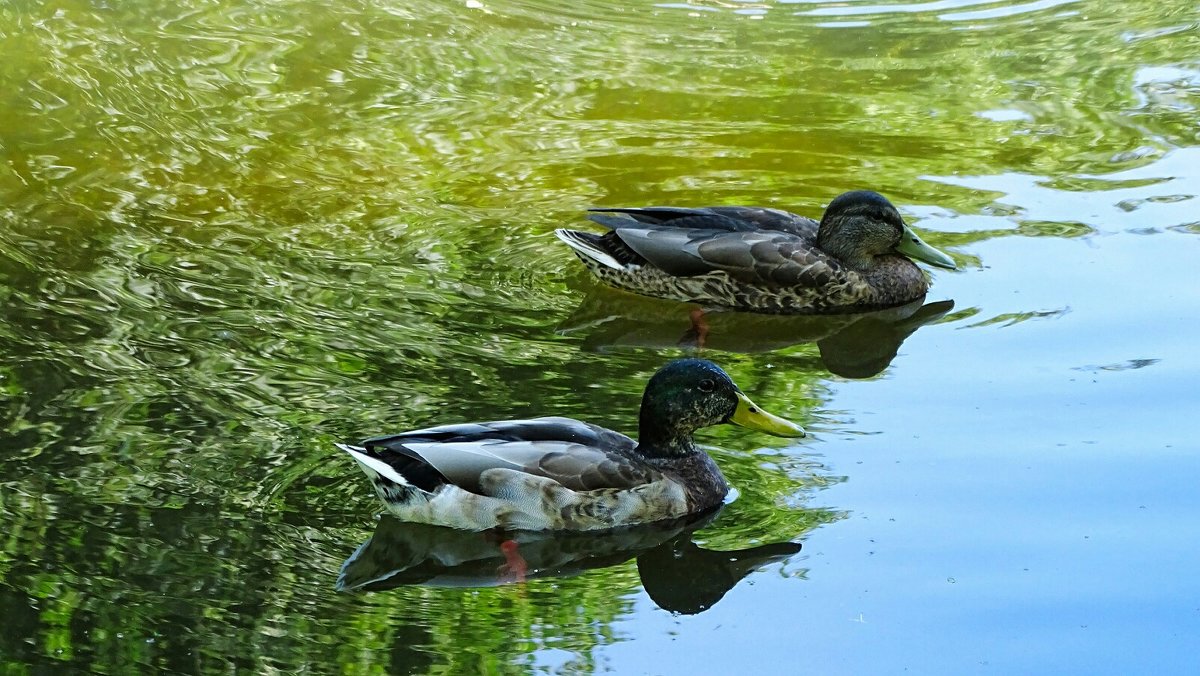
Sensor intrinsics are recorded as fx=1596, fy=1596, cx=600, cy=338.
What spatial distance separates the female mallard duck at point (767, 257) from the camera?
382 inches

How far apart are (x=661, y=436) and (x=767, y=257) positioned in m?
2.74

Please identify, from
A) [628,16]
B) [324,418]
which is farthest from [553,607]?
[628,16]

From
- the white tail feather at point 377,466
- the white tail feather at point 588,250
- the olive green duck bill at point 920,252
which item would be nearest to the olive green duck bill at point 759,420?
the white tail feather at point 377,466

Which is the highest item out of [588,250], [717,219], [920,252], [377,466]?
[717,219]

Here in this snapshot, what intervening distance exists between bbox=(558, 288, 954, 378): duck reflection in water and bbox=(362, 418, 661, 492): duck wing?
1875mm

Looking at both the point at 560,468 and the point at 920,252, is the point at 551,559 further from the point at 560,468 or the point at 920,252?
the point at 920,252

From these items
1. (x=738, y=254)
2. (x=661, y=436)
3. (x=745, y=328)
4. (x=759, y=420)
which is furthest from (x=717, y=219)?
(x=661, y=436)

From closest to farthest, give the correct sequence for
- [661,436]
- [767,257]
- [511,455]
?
[511,455] < [661,436] < [767,257]

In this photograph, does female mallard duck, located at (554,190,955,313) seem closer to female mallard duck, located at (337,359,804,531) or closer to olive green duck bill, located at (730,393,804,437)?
olive green duck bill, located at (730,393,804,437)

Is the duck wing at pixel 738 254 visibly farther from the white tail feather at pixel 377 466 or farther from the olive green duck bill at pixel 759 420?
the white tail feather at pixel 377 466

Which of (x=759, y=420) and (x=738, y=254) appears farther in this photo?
(x=738, y=254)

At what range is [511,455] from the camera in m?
6.88

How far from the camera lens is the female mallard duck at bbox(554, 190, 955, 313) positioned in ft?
31.8

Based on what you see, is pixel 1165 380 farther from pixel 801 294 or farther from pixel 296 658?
pixel 296 658
